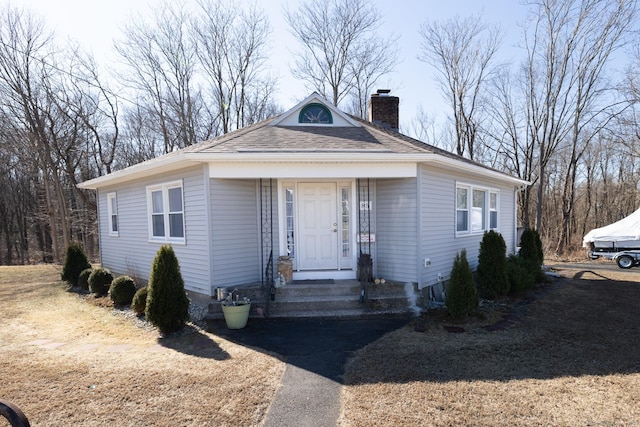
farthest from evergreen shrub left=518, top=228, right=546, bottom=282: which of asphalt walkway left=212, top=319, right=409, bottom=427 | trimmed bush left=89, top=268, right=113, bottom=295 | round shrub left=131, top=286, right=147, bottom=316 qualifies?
trimmed bush left=89, top=268, right=113, bottom=295

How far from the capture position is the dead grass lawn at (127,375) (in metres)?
3.32

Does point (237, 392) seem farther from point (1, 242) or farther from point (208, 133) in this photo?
point (1, 242)

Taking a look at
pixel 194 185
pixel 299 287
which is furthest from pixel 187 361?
pixel 194 185

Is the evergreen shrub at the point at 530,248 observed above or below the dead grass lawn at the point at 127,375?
above

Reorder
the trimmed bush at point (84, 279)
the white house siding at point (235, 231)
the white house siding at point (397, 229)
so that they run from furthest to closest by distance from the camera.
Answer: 1. the trimmed bush at point (84, 279)
2. the white house siding at point (397, 229)
3. the white house siding at point (235, 231)

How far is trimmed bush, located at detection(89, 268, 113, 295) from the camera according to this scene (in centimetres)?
895

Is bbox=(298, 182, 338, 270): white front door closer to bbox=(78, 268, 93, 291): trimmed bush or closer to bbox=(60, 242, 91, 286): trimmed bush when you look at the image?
bbox=(78, 268, 93, 291): trimmed bush

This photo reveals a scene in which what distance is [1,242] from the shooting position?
88.0ft

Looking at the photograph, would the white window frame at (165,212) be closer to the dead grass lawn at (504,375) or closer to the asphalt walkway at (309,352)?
the asphalt walkway at (309,352)

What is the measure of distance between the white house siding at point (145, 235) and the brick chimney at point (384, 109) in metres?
6.35

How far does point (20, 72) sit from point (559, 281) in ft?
80.6

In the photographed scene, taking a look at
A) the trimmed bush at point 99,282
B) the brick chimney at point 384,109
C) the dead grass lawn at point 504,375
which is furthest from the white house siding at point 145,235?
the brick chimney at point 384,109

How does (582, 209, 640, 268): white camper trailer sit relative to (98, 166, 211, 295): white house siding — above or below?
below

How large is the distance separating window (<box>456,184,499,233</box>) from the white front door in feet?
10.8
